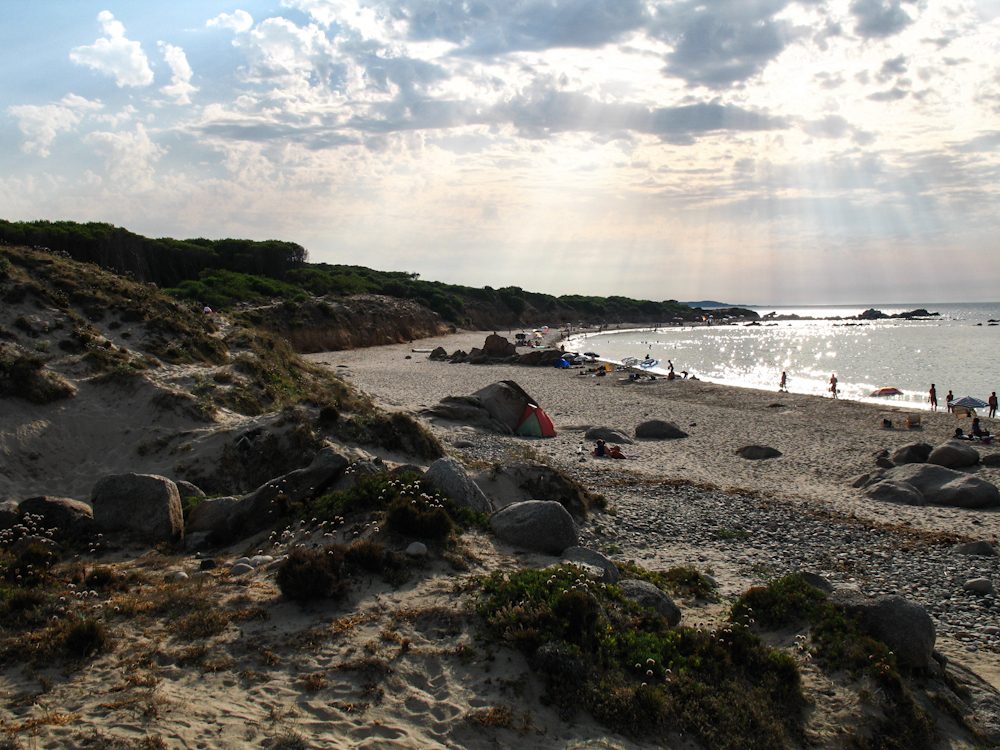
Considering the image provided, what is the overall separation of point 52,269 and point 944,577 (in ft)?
77.4

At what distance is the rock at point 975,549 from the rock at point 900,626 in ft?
18.6

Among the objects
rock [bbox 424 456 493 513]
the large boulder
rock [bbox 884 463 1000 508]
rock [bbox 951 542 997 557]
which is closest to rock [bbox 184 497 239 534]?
the large boulder

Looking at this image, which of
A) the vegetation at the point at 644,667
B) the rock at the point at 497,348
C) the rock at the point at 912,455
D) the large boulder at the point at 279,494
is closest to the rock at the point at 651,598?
the vegetation at the point at 644,667

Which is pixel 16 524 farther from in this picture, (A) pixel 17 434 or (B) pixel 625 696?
(B) pixel 625 696

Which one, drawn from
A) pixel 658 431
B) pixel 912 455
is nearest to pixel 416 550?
pixel 658 431

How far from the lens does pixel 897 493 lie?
14859 millimetres

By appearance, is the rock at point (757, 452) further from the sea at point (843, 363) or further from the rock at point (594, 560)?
the sea at point (843, 363)

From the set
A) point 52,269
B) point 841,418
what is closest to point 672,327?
point 841,418

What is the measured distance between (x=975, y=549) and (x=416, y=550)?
1035 cm

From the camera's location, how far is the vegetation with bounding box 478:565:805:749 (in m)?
5.29

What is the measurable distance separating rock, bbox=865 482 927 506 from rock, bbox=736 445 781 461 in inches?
172

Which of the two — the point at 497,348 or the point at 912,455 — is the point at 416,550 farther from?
the point at 497,348

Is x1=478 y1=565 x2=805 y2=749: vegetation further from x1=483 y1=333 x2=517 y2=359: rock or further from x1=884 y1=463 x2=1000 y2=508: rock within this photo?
x1=483 y1=333 x2=517 y2=359: rock

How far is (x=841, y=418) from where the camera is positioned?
28016mm
